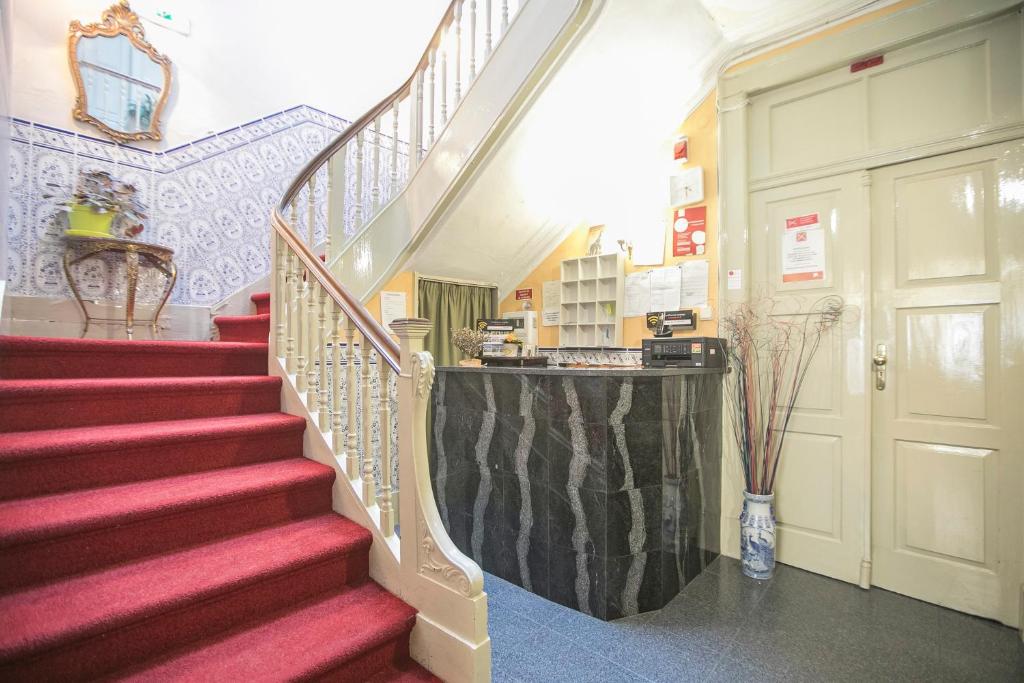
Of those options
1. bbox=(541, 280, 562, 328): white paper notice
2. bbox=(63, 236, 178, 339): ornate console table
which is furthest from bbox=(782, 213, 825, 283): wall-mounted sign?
bbox=(63, 236, 178, 339): ornate console table

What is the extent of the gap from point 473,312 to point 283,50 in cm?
271

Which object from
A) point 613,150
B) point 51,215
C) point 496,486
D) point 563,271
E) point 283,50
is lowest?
point 496,486

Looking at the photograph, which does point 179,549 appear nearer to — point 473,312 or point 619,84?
point 473,312

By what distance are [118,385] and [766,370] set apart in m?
3.24

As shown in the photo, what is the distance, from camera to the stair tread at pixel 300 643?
124cm

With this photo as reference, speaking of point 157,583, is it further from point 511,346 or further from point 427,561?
point 511,346

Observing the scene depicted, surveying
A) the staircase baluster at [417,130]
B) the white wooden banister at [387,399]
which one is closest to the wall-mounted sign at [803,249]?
the white wooden banister at [387,399]

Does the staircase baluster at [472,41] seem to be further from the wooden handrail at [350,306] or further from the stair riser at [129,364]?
the stair riser at [129,364]

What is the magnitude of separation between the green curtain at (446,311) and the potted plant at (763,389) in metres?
2.03

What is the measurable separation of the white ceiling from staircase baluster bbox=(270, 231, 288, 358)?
3.58 ft

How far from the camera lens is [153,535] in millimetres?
1505

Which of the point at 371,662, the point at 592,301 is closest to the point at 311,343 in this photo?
the point at 371,662

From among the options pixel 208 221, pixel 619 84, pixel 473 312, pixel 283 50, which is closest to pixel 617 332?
pixel 473 312

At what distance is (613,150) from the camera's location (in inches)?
129
